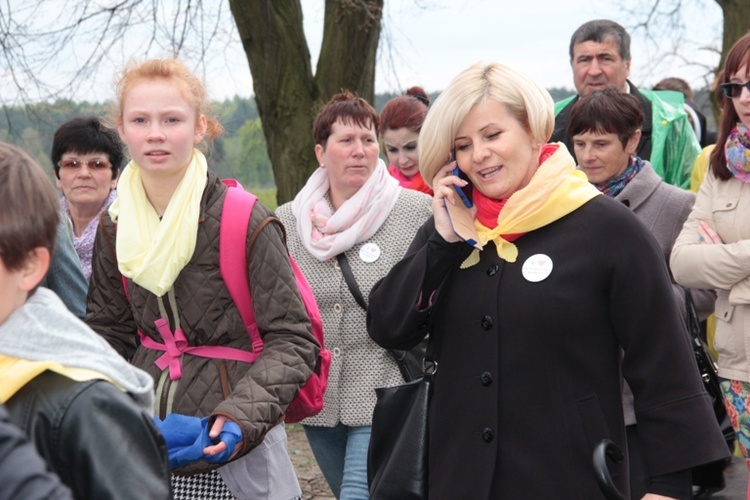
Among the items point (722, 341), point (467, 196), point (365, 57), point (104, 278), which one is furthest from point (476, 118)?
point (365, 57)

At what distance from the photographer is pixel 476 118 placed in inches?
120

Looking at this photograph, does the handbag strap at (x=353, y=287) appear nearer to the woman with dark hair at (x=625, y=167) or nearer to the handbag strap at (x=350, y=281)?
the handbag strap at (x=350, y=281)

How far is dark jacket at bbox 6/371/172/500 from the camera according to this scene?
1913 mm

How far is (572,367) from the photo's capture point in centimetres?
285

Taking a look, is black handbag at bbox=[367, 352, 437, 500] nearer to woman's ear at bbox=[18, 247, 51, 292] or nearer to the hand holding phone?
the hand holding phone

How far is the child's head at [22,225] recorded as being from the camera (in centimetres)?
196

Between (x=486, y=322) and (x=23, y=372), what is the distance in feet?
4.61

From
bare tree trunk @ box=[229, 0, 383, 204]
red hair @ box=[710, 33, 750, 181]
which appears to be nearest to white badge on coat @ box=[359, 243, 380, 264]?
red hair @ box=[710, 33, 750, 181]

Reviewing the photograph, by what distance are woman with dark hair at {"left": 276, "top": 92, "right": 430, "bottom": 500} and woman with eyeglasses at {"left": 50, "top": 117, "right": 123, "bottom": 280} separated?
3.44 feet

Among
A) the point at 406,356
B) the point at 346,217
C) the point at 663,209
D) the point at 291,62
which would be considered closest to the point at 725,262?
the point at 663,209

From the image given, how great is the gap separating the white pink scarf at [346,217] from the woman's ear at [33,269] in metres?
2.48

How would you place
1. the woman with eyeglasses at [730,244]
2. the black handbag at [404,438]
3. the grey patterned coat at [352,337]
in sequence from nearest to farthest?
the black handbag at [404,438]
the woman with eyeglasses at [730,244]
the grey patterned coat at [352,337]

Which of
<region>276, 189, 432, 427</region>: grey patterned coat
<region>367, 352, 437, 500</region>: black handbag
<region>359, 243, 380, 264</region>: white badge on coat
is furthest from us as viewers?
<region>359, 243, 380, 264</region>: white badge on coat

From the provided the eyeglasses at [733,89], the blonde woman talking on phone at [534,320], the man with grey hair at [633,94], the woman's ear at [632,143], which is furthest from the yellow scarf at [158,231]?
the man with grey hair at [633,94]
